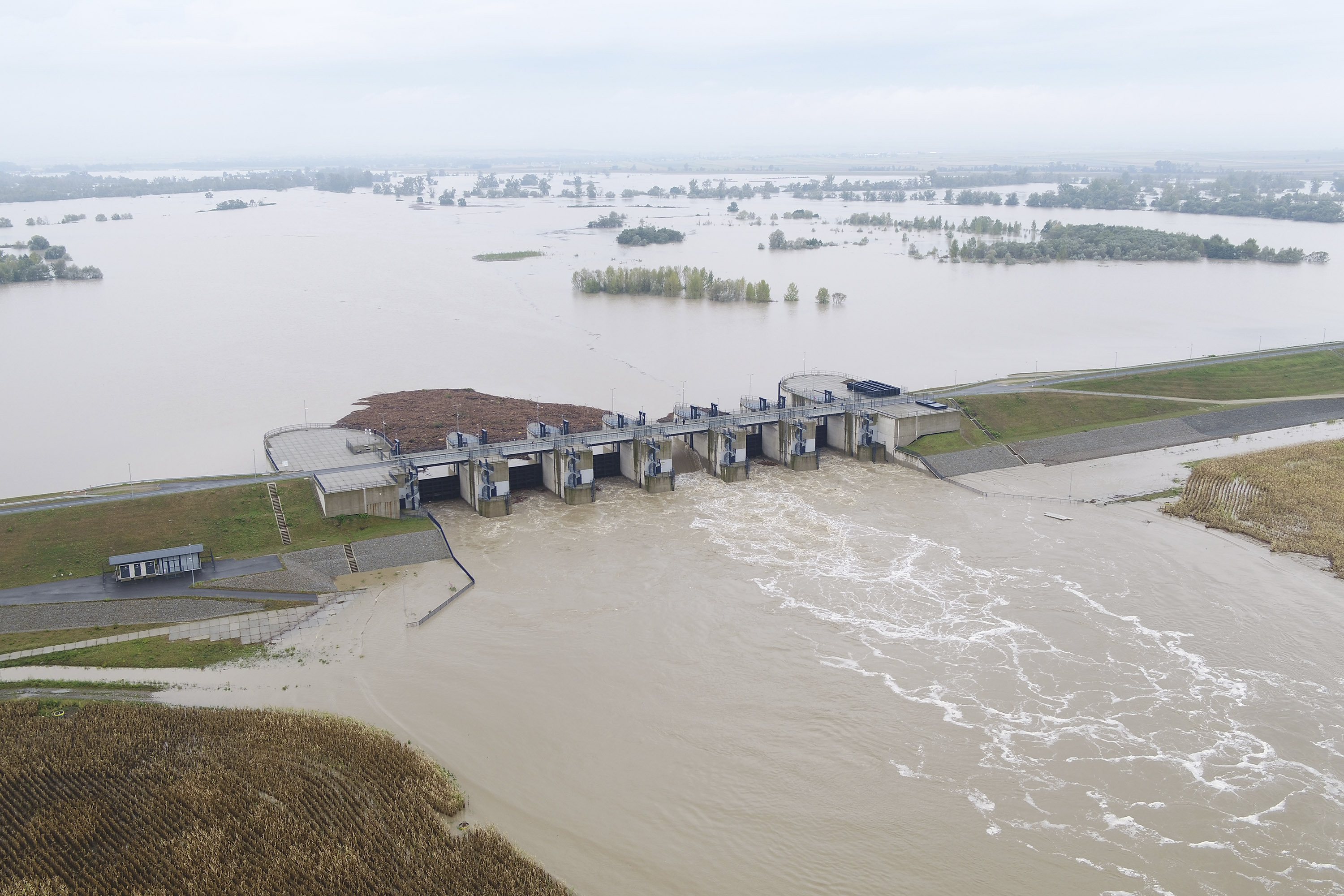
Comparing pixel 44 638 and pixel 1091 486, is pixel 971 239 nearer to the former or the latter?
pixel 1091 486

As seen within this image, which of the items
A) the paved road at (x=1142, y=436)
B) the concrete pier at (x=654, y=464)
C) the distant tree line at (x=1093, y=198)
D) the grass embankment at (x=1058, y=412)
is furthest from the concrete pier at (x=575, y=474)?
the distant tree line at (x=1093, y=198)

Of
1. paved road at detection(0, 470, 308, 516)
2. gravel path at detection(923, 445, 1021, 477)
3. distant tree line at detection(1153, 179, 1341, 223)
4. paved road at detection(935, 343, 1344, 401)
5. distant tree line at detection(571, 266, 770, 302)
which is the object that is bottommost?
gravel path at detection(923, 445, 1021, 477)

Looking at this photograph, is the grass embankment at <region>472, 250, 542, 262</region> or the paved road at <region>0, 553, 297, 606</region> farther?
the grass embankment at <region>472, 250, 542, 262</region>

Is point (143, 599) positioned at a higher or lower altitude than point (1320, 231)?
lower

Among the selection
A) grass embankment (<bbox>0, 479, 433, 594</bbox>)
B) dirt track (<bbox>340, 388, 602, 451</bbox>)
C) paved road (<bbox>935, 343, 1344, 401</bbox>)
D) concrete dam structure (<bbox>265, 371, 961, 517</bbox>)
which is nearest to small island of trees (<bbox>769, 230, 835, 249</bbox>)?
paved road (<bbox>935, 343, 1344, 401</bbox>)

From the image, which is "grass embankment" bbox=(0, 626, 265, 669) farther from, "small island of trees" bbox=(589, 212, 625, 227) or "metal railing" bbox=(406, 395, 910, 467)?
"small island of trees" bbox=(589, 212, 625, 227)

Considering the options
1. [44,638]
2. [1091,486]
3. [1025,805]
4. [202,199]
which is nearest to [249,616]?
[44,638]

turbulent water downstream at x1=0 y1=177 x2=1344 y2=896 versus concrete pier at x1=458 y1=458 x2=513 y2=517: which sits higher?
concrete pier at x1=458 y1=458 x2=513 y2=517
